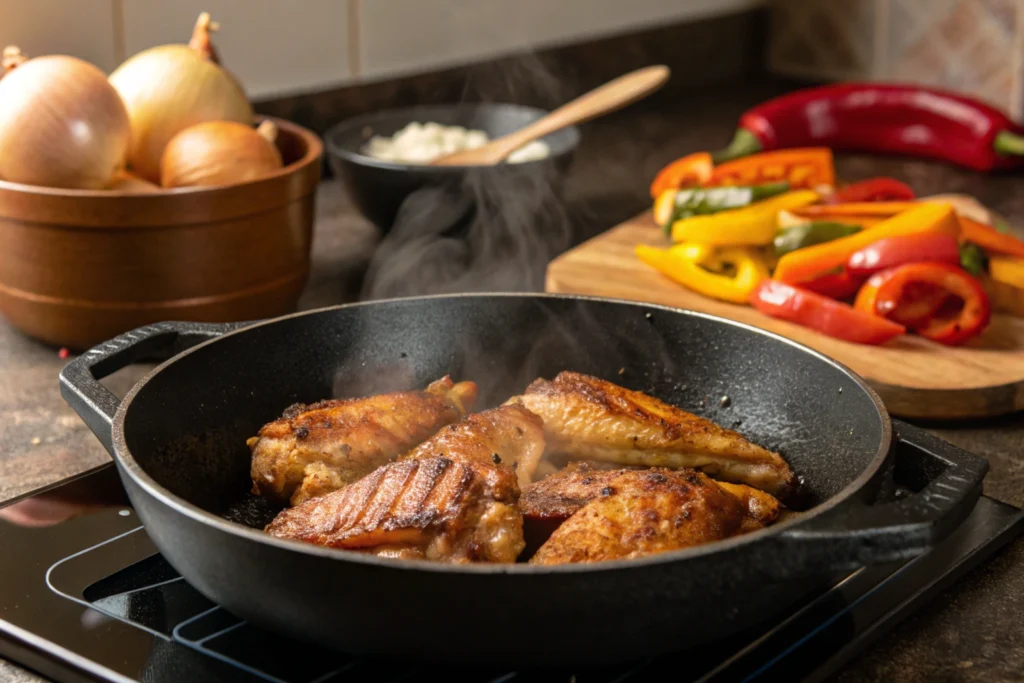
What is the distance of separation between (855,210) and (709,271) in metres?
0.33

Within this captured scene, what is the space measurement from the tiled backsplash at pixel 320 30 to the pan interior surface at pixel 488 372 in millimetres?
1135

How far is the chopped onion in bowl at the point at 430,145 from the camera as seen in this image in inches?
92.0

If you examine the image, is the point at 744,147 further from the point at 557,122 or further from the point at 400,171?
the point at 400,171

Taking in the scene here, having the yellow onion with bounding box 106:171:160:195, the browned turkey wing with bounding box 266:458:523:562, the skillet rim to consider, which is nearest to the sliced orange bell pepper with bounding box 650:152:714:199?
the yellow onion with bounding box 106:171:160:195

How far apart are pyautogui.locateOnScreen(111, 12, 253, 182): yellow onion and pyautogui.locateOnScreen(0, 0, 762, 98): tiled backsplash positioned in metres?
0.46

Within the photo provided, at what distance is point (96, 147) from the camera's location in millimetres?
1609

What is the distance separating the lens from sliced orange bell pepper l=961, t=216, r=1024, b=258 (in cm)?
197

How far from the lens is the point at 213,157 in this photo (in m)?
1.69

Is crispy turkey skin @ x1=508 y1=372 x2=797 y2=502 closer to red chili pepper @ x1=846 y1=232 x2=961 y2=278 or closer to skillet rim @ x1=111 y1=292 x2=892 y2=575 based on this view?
skillet rim @ x1=111 y1=292 x2=892 y2=575

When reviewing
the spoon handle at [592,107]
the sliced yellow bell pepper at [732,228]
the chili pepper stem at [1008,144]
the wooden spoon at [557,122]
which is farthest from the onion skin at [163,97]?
the chili pepper stem at [1008,144]

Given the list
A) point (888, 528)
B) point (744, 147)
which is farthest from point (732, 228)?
point (888, 528)

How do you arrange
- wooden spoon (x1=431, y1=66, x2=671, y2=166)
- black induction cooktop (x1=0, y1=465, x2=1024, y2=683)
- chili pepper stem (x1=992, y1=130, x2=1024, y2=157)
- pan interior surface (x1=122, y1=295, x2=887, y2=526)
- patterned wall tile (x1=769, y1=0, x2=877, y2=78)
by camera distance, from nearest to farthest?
black induction cooktop (x1=0, y1=465, x2=1024, y2=683) → pan interior surface (x1=122, y1=295, x2=887, y2=526) → wooden spoon (x1=431, y1=66, x2=671, y2=166) → chili pepper stem (x1=992, y1=130, x2=1024, y2=157) → patterned wall tile (x1=769, y1=0, x2=877, y2=78)

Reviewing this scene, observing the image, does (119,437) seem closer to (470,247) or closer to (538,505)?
(538,505)

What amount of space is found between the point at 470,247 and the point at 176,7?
83 cm
